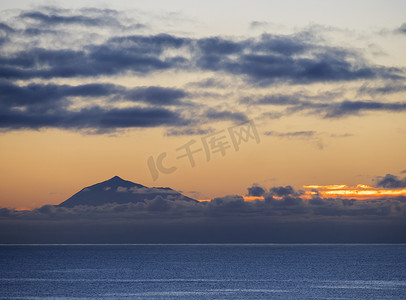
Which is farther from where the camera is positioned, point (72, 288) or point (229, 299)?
point (72, 288)

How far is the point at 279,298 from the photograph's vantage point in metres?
91.9

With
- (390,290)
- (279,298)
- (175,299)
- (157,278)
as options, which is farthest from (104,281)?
(390,290)

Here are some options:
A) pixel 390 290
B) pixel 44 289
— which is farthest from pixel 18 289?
pixel 390 290

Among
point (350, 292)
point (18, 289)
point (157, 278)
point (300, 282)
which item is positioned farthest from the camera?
point (157, 278)

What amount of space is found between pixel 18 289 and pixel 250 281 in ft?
156

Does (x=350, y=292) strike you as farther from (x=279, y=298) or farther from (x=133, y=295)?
(x=133, y=295)

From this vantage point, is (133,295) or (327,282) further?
(327,282)

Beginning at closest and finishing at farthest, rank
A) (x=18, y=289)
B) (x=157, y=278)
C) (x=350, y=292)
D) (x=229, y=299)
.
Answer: (x=229, y=299), (x=350, y=292), (x=18, y=289), (x=157, y=278)

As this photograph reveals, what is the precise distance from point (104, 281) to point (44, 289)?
20005 mm

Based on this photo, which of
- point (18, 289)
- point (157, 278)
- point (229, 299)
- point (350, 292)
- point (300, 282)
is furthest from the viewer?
point (157, 278)

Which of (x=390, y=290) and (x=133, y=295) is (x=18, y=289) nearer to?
(x=133, y=295)

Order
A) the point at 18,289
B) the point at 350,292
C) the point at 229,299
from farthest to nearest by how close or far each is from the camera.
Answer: the point at 18,289
the point at 350,292
the point at 229,299

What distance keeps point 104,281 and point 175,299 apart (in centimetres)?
3862

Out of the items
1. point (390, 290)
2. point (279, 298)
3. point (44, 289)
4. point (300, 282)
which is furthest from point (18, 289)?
point (390, 290)
